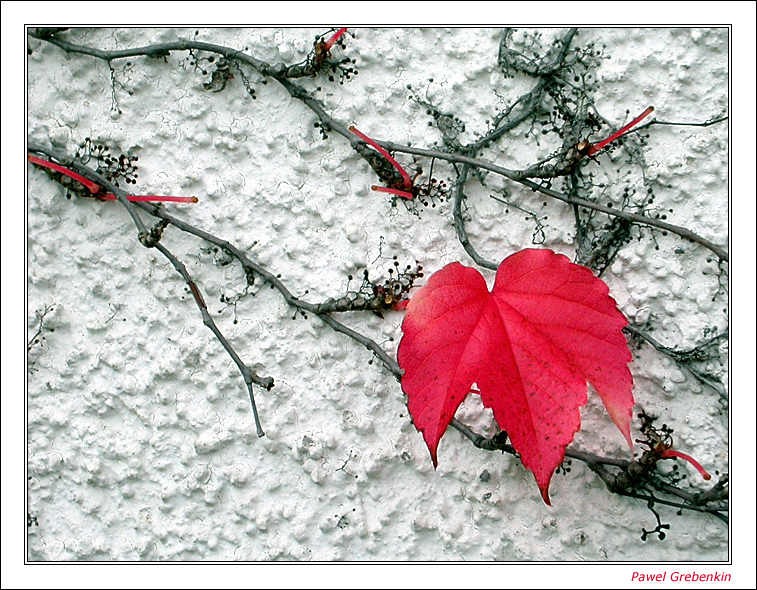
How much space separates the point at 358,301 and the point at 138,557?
46cm

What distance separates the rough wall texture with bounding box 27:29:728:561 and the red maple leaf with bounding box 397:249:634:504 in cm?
12

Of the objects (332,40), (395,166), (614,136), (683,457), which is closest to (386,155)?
(395,166)

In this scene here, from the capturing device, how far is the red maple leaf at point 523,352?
1.95 feet

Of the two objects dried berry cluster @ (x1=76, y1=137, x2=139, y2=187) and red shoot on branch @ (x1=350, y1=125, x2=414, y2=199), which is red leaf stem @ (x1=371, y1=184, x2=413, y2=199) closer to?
red shoot on branch @ (x1=350, y1=125, x2=414, y2=199)

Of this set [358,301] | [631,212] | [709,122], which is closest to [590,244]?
[631,212]

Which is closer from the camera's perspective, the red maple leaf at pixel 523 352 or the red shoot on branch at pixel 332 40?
the red maple leaf at pixel 523 352

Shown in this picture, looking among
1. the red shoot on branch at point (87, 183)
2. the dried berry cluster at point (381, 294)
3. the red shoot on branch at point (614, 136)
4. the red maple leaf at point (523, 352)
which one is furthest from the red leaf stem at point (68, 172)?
the red shoot on branch at point (614, 136)

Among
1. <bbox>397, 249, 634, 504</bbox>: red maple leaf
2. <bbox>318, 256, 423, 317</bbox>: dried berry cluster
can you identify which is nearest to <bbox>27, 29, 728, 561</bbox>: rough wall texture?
<bbox>318, 256, 423, 317</bbox>: dried berry cluster

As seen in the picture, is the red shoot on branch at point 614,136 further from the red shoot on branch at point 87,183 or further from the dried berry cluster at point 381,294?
the red shoot on branch at point 87,183

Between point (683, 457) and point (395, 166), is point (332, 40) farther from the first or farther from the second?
point (683, 457)

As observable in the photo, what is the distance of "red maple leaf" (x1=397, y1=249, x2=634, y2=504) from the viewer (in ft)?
1.95

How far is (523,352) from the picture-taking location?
2.02ft

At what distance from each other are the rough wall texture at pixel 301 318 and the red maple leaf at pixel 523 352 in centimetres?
12

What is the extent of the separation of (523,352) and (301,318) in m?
0.31
